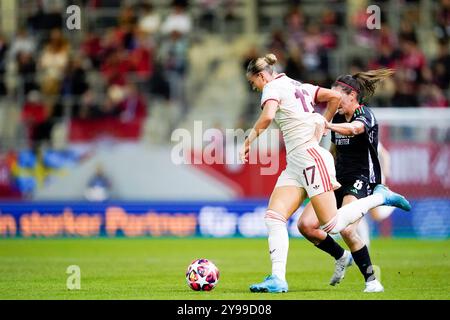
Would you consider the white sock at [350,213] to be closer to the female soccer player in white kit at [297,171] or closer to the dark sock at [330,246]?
the female soccer player in white kit at [297,171]

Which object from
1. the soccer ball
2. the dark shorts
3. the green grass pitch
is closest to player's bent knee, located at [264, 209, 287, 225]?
the green grass pitch

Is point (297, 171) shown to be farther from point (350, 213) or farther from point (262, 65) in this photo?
point (262, 65)

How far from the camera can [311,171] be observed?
11.5 metres

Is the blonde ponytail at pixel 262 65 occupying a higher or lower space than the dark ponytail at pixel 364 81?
higher

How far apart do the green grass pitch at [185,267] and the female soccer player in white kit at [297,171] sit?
66 centimetres

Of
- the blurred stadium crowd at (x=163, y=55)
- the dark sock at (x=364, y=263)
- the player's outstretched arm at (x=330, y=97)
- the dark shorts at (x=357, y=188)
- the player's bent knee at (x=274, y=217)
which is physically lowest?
the dark sock at (x=364, y=263)

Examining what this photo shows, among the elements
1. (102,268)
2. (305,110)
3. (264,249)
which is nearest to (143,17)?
(264,249)

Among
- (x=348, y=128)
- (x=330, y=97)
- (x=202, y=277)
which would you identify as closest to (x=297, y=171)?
(x=348, y=128)

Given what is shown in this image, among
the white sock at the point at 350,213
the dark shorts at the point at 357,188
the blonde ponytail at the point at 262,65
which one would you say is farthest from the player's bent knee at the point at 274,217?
the blonde ponytail at the point at 262,65

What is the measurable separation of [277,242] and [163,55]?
50.2 feet

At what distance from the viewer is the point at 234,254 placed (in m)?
18.8

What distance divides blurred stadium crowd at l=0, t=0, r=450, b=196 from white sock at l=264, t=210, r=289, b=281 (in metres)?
12.9

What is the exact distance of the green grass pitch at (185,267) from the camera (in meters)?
11.6
